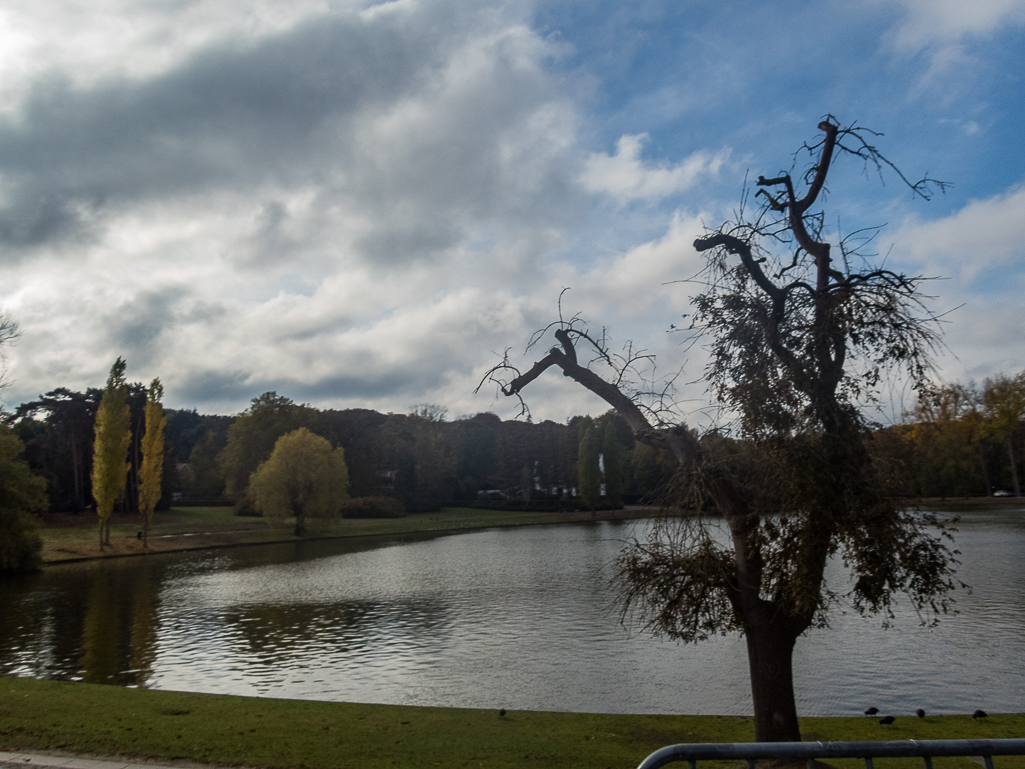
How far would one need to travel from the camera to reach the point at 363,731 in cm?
952

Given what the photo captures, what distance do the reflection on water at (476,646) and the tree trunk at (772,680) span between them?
11.0 feet

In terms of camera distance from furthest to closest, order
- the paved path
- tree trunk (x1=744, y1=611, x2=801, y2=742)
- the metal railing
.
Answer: tree trunk (x1=744, y1=611, x2=801, y2=742), the paved path, the metal railing

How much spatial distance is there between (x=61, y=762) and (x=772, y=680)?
789cm

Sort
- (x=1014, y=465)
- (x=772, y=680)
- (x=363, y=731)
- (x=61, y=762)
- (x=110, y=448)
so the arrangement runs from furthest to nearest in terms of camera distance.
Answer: (x=1014, y=465) → (x=110, y=448) → (x=363, y=731) → (x=772, y=680) → (x=61, y=762)

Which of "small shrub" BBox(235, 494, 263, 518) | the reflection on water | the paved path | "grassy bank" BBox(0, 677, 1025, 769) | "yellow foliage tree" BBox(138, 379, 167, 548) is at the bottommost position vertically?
the reflection on water

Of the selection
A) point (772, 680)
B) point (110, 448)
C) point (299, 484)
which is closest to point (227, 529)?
point (299, 484)

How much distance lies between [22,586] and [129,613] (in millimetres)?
10810

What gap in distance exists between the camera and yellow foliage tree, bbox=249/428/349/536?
55.3 meters

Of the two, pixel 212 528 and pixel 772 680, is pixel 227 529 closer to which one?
pixel 212 528

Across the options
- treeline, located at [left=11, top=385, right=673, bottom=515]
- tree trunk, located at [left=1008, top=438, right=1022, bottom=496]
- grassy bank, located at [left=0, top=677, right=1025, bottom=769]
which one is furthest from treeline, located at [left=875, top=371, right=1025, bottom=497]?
grassy bank, located at [left=0, top=677, right=1025, bottom=769]

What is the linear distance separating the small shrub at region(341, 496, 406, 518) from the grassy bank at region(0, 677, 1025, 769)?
6234 cm

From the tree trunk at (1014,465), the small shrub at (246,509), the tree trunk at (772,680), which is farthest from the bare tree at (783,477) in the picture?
the tree trunk at (1014,465)

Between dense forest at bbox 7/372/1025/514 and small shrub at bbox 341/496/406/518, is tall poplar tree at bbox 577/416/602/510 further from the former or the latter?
small shrub at bbox 341/496/406/518

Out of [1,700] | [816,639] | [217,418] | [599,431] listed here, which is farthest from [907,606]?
[217,418]
